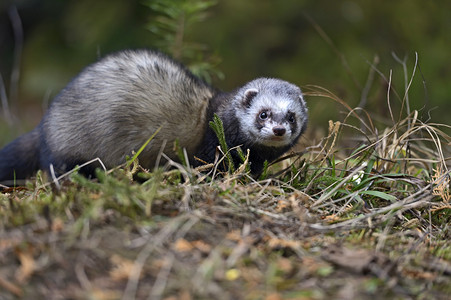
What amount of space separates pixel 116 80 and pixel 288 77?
448cm

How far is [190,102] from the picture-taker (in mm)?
4852

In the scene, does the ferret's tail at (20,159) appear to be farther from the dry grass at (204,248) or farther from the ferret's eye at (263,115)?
the ferret's eye at (263,115)

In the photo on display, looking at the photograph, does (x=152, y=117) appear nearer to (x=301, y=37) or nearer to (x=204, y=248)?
(x=204, y=248)

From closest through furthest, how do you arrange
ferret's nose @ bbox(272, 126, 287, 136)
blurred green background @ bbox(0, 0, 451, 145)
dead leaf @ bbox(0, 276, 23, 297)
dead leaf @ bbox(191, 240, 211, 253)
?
dead leaf @ bbox(0, 276, 23, 297) → dead leaf @ bbox(191, 240, 211, 253) → ferret's nose @ bbox(272, 126, 287, 136) → blurred green background @ bbox(0, 0, 451, 145)

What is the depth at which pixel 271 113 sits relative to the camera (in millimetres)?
4570

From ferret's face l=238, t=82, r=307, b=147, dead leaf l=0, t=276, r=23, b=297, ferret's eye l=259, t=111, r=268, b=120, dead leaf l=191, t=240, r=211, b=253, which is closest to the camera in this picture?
dead leaf l=0, t=276, r=23, b=297

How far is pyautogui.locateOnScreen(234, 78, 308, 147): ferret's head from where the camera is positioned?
4449 millimetres

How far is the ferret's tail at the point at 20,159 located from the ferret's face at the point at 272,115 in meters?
2.10

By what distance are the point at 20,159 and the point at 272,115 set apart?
2534 mm

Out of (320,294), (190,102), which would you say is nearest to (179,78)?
(190,102)

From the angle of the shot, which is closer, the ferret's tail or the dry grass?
the dry grass

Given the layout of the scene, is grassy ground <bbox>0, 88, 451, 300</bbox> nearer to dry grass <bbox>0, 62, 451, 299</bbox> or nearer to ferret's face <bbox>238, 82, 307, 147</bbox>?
dry grass <bbox>0, 62, 451, 299</bbox>

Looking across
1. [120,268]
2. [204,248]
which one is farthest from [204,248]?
[120,268]

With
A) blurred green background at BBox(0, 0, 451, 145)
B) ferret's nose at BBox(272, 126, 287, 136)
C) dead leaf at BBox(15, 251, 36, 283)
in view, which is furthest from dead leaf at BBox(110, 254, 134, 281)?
blurred green background at BBox(0, 0, 451, 145)
